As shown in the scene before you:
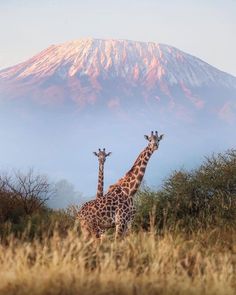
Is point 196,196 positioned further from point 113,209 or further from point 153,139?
point 113,209

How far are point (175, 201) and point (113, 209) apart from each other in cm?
632

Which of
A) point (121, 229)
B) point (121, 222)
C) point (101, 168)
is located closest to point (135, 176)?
point (121, 222)

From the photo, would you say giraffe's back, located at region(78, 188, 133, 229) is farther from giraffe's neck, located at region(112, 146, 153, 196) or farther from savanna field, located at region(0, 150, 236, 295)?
savanna field, located at region(0, 150, 236, 295)

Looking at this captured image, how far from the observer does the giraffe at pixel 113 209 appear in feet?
62.7

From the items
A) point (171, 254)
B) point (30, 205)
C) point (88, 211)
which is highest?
point (30, 205)

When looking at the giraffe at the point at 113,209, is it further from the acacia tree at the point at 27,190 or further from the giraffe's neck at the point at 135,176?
the acacia tree at the point at 27,190

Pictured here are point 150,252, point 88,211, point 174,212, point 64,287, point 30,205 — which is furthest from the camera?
point 30,205

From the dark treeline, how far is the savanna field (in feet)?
0.11

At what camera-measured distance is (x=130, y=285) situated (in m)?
10.6

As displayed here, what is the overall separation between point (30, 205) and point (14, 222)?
7.06ft

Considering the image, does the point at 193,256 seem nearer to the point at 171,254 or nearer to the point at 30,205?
the point at 171,254

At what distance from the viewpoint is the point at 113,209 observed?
19.3m

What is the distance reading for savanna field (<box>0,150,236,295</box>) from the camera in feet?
35.1


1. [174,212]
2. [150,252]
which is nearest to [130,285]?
[150,252]
